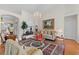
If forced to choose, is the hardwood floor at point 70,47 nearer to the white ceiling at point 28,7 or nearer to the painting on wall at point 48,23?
the painting on wall at point 48,23

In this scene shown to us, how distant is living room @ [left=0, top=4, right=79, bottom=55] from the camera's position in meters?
1.87

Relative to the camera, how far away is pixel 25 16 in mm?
1880

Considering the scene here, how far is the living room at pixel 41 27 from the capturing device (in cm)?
187

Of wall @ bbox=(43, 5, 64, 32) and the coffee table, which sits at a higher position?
wall @ bbox=(43, 5, 64, 32)

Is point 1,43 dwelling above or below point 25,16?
below

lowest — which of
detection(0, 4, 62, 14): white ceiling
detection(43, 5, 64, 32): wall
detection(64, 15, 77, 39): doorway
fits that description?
detection(64, 15, 77, 39): doorway

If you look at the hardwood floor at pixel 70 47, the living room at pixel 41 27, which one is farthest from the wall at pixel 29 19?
the hardwood floor at pixel 70 47

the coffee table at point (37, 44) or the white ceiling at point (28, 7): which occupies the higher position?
the white ceiling at point (28, 7)

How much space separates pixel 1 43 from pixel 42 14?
2.64ft

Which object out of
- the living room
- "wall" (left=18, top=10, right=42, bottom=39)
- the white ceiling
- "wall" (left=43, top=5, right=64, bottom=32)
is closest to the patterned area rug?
the living room

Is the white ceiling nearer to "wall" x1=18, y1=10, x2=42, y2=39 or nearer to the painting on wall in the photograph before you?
"wall" x1=18, y1=10, x2=42, y2=39
